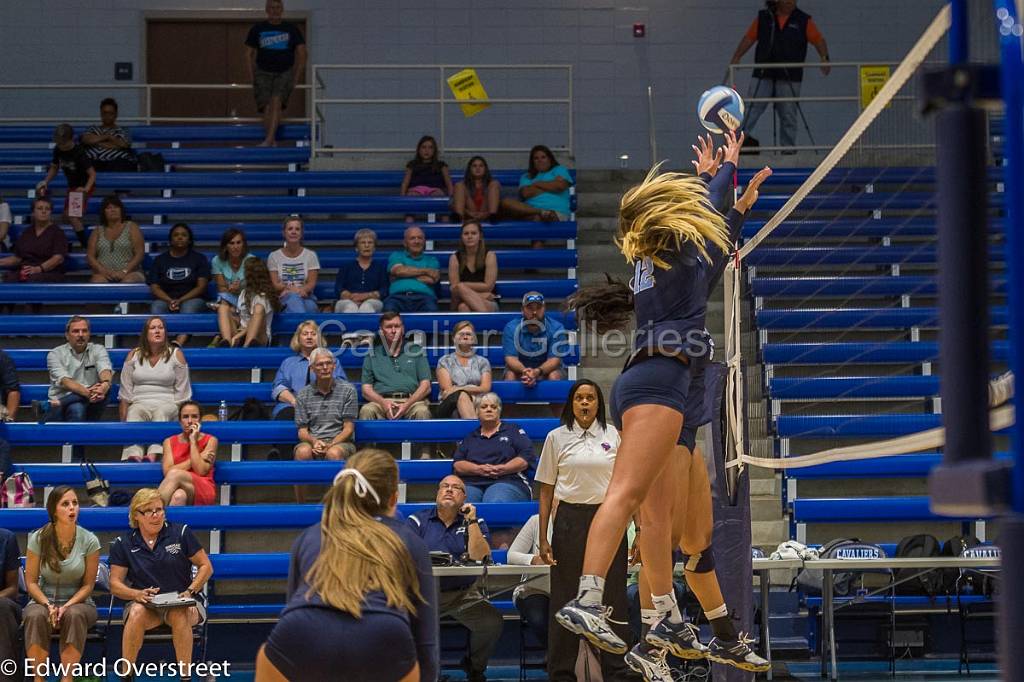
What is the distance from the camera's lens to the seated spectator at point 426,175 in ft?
49.5

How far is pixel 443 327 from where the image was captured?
12.9 meters

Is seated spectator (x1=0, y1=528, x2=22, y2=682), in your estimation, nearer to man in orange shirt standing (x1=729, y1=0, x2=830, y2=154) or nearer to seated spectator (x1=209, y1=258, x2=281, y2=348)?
seated spectator (x1=209, y1=258, x2=281, y2=348)

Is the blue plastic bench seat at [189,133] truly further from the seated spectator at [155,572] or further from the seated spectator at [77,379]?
the seated spectator at [155,572]

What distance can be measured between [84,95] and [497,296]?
7987 mm

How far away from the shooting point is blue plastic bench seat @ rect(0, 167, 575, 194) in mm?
15633

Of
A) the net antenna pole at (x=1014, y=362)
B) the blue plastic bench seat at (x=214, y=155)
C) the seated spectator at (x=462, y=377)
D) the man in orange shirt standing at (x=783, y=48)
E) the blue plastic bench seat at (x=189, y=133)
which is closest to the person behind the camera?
the net antenna pole at (x=1014, y=362)

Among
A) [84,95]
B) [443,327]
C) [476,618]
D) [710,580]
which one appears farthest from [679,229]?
[84,95]

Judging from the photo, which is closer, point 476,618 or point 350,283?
point 476,618

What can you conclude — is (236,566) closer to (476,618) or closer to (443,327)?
(476,618)

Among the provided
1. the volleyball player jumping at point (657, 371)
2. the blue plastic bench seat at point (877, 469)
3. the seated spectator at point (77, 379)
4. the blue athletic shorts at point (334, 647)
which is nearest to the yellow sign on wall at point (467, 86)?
the seated spectator at point (77, 379)

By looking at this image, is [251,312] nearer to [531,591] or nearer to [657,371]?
[531,591]

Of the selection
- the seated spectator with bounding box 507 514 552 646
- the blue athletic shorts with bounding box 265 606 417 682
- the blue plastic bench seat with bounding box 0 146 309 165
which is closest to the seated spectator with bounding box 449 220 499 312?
the seated spectator with bounding box 507 514 552 646

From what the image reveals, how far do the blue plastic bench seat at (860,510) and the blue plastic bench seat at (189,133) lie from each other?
30.0 ft

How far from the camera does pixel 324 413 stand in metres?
11.2
